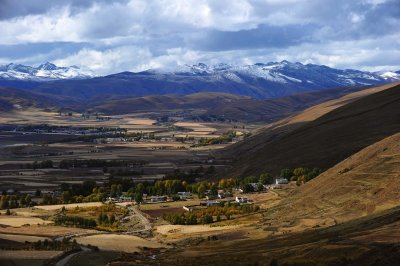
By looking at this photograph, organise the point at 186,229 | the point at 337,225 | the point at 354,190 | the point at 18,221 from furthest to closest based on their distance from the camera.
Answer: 1. the point at 18,221
2. the point at 186,229
3. the point at 354,190
4. the point at 337,225

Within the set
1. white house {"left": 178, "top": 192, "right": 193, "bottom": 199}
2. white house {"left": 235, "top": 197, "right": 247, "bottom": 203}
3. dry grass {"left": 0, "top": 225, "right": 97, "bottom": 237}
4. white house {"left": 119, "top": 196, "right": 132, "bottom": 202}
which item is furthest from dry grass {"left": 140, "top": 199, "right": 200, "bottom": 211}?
dry grass {"left": 0, "top": 225, "right": 97, "bottom": 237}

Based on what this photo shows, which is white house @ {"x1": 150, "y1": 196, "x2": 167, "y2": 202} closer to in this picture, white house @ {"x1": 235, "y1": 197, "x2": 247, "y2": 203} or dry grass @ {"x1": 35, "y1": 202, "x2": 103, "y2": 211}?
dry grass @ {"x1": 35, "y1": 202, "x2": 103, "y2": 211}

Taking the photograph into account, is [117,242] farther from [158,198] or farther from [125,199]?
[125,199]

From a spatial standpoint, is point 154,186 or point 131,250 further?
point 154,186

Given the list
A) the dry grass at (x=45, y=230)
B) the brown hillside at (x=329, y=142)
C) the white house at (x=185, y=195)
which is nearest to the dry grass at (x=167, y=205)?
the white house at (x=185, y=195)

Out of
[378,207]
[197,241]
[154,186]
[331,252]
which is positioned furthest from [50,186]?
[331,252]

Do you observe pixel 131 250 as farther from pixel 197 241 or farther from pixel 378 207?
pixel 378 207

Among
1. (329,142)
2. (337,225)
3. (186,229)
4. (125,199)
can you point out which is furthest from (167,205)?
(329,142)

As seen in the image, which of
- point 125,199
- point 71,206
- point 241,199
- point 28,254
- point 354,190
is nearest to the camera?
point 28,254

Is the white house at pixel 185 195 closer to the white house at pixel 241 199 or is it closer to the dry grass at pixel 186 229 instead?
the white house at pixel 241 199
